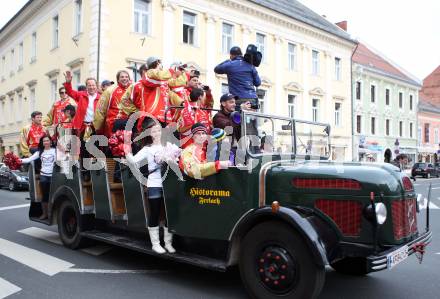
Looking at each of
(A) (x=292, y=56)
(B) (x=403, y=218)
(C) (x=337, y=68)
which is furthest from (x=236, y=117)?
(C) (x=337, y=68)

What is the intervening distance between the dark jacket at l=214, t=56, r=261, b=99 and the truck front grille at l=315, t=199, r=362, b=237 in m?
2.71

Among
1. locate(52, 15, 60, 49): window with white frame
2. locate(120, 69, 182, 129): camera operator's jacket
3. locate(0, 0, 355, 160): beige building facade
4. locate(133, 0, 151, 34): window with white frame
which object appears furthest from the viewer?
locate(52, 15, 60, 49): window with white frame

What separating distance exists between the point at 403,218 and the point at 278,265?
131 centimetres

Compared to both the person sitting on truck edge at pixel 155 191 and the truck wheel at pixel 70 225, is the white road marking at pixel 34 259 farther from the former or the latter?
the person sitting on truck edge at pixel 155 191

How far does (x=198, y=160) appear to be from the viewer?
4934 mm

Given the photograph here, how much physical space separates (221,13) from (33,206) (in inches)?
739

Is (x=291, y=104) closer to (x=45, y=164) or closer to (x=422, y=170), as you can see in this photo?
(x=422, y=170)

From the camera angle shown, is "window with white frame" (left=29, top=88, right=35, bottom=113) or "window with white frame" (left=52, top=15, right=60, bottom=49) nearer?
"window with white frame" (left=52, top=15, right=60, bottom=49)

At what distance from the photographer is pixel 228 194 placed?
4.68m

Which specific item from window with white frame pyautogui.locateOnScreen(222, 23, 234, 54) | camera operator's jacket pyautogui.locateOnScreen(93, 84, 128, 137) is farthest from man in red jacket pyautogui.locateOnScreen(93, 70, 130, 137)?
window with white frame pyautogui.locateOnScreen(222, 23, 234, 54)

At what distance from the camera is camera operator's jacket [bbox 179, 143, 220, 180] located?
15.5 ft

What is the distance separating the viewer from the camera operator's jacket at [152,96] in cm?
611

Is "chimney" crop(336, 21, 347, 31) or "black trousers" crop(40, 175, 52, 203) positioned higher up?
"chimney" crop(336, 21, 347, 31)

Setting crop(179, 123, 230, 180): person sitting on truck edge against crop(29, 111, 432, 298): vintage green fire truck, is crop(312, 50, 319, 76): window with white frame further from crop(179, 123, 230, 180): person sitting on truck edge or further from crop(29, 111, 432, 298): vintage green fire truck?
crop(179, 123, 230, 180): person sitting on truck edge
